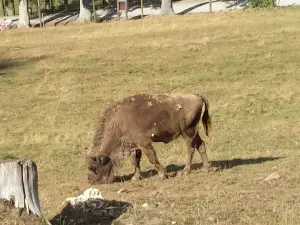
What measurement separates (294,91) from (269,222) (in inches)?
639

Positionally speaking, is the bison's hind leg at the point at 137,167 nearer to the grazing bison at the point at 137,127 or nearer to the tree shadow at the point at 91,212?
the grazing bison at the point at 137,127

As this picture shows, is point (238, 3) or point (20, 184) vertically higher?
point (20, 184)

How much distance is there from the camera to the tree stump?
700 cm

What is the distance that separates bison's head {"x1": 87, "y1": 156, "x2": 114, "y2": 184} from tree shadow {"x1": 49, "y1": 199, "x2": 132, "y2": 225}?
12.0ft

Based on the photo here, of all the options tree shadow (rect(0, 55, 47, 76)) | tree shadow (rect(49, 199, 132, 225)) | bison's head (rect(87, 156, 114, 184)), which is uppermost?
tree shadow (rect(49, 199, 132, 225))

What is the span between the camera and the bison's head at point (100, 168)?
12.6 m

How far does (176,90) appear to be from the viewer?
2494 cm

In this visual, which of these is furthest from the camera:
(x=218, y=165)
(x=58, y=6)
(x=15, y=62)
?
(x=58, y=6)

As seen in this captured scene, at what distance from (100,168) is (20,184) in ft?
18.3

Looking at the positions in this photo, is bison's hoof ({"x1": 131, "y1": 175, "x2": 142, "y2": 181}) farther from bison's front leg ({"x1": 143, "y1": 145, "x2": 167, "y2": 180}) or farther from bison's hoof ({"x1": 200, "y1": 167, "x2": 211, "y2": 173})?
bison's hoof ({"x1": 200, "y1": 167, "x2": 211, "y2": 173})

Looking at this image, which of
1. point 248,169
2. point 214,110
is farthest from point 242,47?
point 248,169

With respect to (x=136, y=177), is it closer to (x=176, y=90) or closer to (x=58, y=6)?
(x=176, y=90)

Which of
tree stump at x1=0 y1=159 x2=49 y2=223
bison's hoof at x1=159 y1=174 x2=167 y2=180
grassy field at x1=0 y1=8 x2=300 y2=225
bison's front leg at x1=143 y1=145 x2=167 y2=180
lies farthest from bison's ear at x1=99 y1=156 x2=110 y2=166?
tree stump at x1=0 y1=159 x2=49 y2=223

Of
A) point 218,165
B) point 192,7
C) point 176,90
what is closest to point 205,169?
point 218,165
